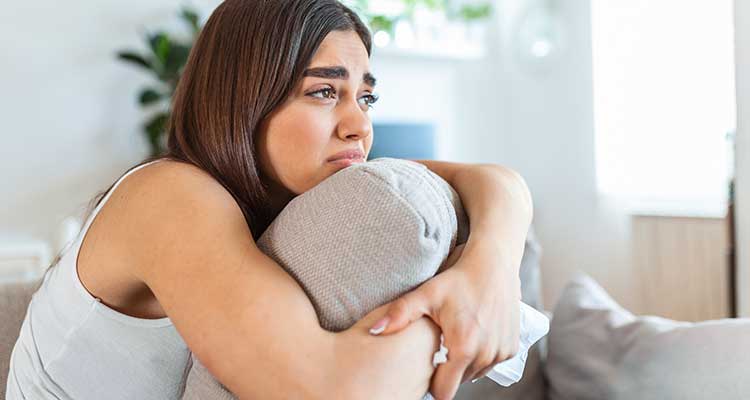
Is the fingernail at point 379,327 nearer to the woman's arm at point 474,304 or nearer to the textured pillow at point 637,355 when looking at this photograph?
the woman's arm at point 474,304

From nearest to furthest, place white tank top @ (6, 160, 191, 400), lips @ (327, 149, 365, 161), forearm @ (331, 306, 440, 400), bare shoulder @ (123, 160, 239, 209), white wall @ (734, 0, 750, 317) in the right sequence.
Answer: forearm @ (331, 306, 440, 400) < bare shoulder @ (123, 160, 239, 209) < white tank top @ (6, 160, 191, 400) < lips @ (327, 149, 365, 161) < white wall @ (734, 0, 750, 317)

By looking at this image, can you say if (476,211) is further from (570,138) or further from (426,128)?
(570,138)

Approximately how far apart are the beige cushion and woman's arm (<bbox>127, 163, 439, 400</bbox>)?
22.4 inches

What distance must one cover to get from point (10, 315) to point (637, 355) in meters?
1.11

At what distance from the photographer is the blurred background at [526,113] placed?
356 cm

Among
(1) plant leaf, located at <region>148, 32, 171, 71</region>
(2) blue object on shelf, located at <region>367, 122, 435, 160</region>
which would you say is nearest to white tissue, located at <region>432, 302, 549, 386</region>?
(1) plant leaf, located at <region>148, 32, 171, 71</region>

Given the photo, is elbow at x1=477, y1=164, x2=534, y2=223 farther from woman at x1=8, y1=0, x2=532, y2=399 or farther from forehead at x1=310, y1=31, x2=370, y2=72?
forehead at x1=310, y1=31, x2=370, y2=72

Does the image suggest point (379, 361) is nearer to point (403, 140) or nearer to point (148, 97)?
point (148, 97)

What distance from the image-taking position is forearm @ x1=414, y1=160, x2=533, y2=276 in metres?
0.89

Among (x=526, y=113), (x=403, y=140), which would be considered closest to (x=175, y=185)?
(x=403, y=140)

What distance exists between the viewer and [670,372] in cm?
132

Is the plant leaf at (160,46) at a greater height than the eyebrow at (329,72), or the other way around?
the plant leaf at (160,46)

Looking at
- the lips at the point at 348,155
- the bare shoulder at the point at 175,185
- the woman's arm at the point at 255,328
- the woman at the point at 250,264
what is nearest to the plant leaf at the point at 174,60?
the woman at the point at 250,264

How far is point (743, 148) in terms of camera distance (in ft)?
5.86
